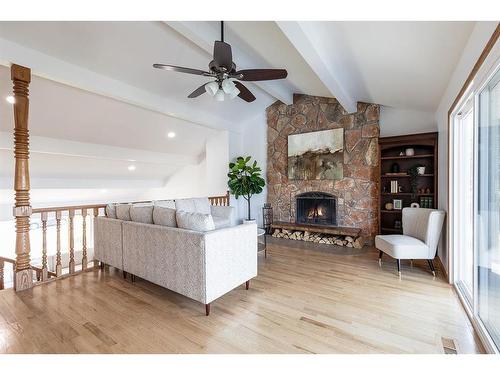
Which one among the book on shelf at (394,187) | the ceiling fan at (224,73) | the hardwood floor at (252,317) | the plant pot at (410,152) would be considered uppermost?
the ceiling fan at (224,73)

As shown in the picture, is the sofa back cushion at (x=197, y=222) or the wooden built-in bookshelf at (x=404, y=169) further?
the wooden built-in bookshelf at (x=404, y=169)

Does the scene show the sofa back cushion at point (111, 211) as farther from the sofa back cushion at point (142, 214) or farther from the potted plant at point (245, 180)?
the potted plant at point (245, 180)

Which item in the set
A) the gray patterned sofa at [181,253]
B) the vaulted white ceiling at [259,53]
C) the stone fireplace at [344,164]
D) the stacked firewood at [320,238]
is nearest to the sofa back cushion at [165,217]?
the gray patterned sofa at [181,253]

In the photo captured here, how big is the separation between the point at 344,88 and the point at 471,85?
1808 mm

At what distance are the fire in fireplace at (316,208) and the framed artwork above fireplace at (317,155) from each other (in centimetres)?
40

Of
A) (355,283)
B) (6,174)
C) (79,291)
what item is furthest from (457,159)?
(6,174)

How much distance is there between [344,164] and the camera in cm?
486

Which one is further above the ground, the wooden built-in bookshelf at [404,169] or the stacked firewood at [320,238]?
the wooden built-in bookshelf at [404,169]

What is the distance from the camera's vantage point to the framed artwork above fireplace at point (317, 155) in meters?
4.92

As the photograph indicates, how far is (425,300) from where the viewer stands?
7.79 ft

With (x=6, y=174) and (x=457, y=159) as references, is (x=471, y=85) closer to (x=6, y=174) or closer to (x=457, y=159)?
(x=457, y=159)

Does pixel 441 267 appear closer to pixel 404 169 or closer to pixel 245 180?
pixel 404 169

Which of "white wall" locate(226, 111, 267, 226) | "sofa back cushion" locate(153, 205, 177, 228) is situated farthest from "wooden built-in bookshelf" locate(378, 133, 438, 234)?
"sofa back cushion" locate(153, 205, 177, 228)
